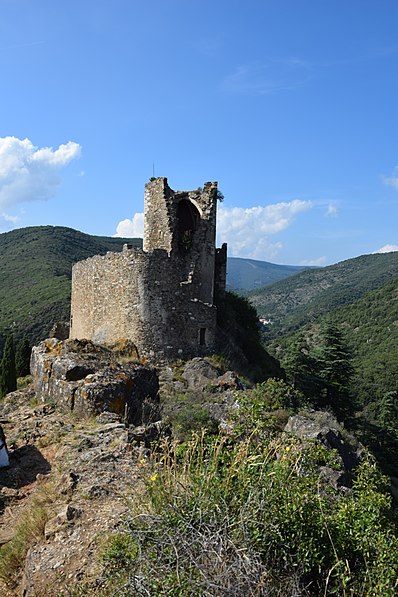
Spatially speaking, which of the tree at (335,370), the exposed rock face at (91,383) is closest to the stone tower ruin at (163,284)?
the exposed rock face at (91,383)

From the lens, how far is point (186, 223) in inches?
766

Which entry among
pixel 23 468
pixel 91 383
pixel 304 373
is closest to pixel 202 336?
pixel 91 383

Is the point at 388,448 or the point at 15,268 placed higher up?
the point at 15,268

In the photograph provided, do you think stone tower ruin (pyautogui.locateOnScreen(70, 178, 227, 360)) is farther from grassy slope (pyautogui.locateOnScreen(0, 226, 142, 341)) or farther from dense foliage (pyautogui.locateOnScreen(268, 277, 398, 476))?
grassy slope (pyautogui.locateOnScreen(0, 226, 142, 341))

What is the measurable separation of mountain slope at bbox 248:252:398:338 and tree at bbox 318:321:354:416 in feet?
285

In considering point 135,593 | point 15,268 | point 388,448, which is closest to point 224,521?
point 135,593

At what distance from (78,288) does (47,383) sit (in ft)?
42.5

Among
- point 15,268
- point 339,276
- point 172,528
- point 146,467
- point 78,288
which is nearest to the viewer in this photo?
point 172,528

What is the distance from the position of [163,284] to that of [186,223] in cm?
390

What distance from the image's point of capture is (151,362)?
52.8 ft

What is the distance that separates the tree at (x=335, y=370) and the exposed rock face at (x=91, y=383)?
59.9ft

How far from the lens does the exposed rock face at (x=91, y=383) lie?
292 inches

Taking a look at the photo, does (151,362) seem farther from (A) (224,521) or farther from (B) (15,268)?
(B) (15,268)

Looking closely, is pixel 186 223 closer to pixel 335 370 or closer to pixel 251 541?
pixel 335 370
